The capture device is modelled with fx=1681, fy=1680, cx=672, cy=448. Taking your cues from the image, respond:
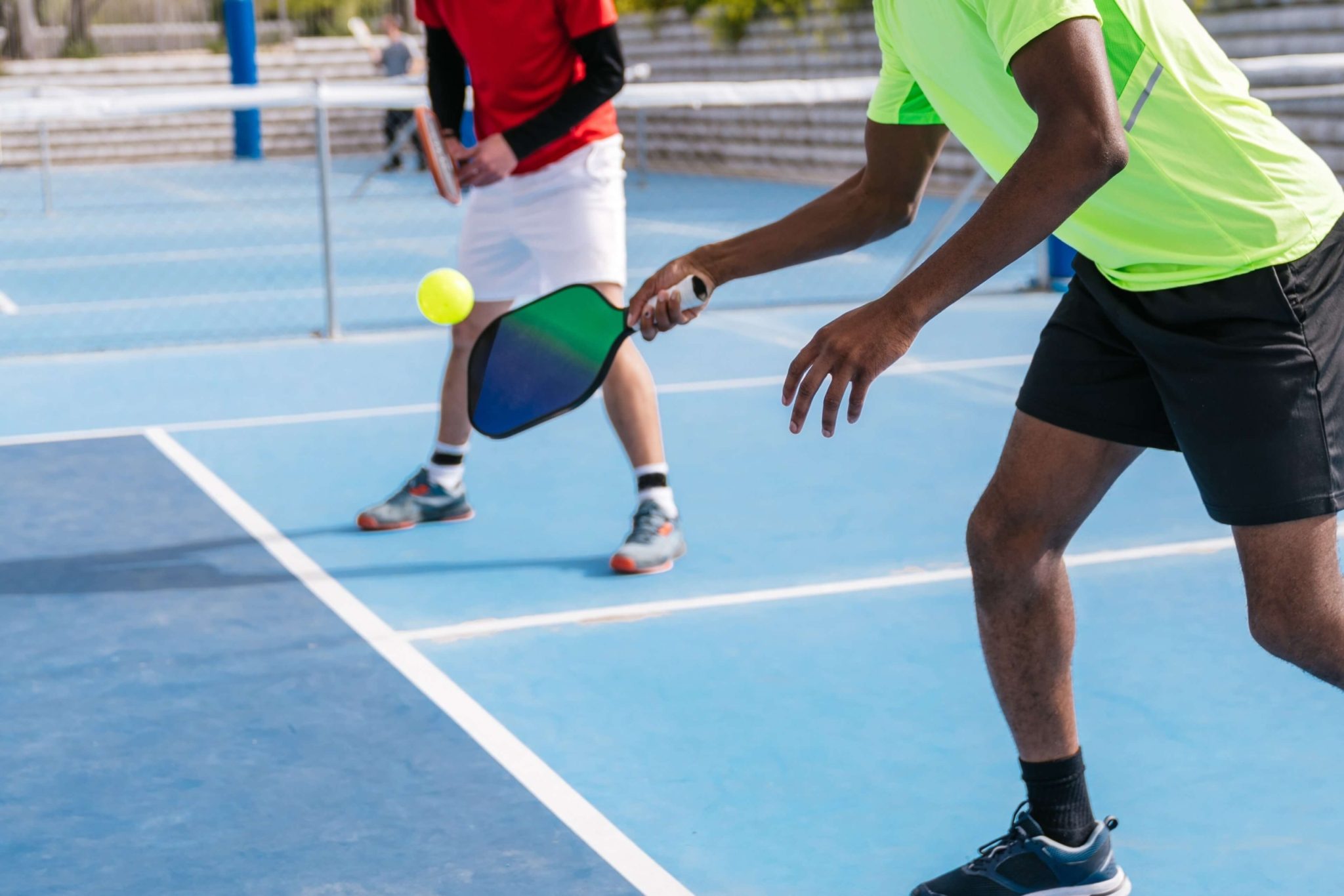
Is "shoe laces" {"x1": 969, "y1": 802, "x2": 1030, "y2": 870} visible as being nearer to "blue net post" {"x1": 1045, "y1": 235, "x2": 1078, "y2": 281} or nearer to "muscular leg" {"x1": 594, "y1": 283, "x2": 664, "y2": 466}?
"muscular leg" {"x1": 594, "y1": 283, "x2": 664, "y2": 466}

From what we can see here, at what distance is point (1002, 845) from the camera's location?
2830 mm

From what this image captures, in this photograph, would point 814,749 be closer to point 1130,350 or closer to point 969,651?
point 969,651

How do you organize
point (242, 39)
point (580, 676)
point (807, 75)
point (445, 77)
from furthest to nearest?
point (242, 39), point (807, 75), point (445, 77), point (580, 676)

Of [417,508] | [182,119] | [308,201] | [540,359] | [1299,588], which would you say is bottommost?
[182,119]

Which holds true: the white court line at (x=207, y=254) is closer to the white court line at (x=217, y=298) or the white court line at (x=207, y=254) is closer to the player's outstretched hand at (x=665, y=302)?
the white court line at (x=217, y=298)

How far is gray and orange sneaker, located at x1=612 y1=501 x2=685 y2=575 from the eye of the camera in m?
4.73

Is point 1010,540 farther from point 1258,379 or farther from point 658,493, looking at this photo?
point 658,493

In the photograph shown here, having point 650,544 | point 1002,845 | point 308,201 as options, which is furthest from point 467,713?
point 308,201

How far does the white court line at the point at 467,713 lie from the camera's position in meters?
2.94

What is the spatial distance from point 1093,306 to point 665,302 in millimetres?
699

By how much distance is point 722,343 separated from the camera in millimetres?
8719

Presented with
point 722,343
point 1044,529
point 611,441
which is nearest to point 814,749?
point 1044,529

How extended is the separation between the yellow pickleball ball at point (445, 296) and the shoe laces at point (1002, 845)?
7.63 feet

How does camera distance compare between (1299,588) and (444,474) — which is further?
(444,474)
